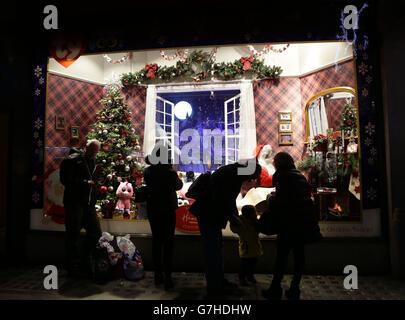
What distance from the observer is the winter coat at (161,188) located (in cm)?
320

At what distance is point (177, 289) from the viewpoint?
10.4ft

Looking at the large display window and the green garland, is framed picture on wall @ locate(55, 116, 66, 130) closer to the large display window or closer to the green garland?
the large display window

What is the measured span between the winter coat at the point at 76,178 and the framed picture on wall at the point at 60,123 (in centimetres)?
200

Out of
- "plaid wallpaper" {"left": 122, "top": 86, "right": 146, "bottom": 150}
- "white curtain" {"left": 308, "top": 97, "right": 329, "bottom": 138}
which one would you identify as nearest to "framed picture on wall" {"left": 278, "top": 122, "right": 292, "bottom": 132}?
"white curtain" {"left": 308, "top": 97, "right": 329, "bottom": 138}

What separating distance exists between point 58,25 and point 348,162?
5002mm

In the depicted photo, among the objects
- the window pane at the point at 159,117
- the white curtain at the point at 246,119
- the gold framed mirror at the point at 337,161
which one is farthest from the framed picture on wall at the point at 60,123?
the gold framed mirror at the point at 337,161

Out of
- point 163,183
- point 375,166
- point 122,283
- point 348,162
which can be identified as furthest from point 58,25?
point 375,166

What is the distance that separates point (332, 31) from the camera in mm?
3801

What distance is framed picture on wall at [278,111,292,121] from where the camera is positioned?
6.24 m

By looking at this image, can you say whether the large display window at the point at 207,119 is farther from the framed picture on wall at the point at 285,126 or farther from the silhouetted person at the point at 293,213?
the silhouetted person at the point at 293,213

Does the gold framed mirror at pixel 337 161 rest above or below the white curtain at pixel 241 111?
below

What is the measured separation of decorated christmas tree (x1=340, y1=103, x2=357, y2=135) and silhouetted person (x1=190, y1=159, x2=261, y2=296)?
106 inches

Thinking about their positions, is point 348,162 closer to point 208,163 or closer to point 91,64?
point 208,163

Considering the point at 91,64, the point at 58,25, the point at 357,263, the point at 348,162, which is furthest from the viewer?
the point at 91,64
